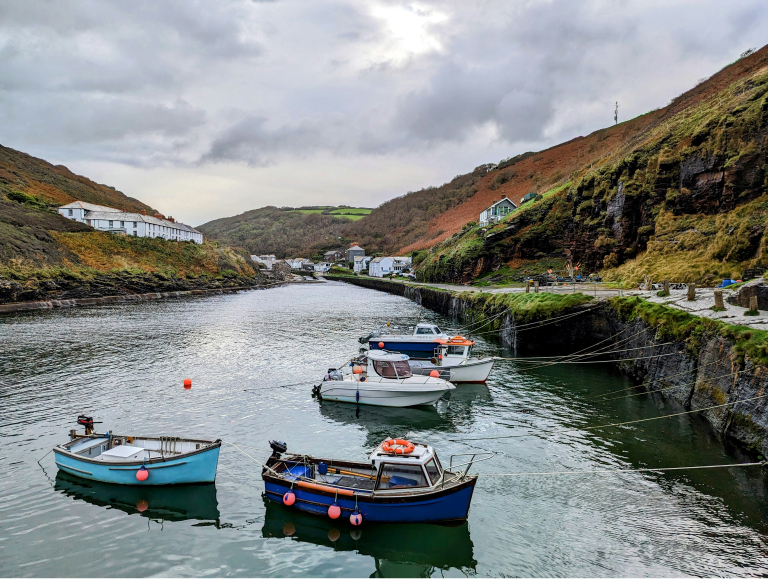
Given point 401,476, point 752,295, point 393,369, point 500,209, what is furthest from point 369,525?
point 500,209

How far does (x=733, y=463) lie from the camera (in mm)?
15656

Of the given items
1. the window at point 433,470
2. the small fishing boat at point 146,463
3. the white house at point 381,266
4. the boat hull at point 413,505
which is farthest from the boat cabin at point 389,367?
the white house at point 381,266

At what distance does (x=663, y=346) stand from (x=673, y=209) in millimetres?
23401

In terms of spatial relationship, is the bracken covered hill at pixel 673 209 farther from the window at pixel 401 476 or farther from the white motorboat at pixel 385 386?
the window at pixel 401 476

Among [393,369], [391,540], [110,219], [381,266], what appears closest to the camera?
[391,540]

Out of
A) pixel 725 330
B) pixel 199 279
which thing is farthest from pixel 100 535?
pixel 199 279

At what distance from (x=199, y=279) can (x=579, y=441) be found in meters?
102

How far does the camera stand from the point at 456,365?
92.1 ft

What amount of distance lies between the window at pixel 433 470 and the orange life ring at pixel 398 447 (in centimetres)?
67

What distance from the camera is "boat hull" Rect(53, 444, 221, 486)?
15266 millimetres

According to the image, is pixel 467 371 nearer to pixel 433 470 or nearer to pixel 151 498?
pixel 433 470

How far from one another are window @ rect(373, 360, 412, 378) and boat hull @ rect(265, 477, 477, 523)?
37.7ft

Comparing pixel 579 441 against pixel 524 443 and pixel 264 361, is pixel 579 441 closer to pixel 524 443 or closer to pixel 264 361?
pixel 524 443

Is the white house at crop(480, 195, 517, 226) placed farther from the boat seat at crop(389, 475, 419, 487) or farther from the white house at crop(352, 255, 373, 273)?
the boat seat at crop(389, 475, 419, 487)
